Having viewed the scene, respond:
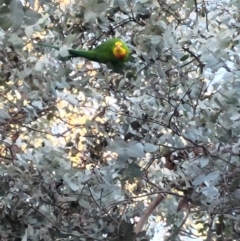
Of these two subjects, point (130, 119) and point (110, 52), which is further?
point (130, 119)

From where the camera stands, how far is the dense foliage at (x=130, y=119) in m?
1.00

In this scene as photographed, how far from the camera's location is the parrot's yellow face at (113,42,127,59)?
1.06m

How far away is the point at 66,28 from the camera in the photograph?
1.32 metres

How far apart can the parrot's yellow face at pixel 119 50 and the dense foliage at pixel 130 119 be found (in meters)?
0.05

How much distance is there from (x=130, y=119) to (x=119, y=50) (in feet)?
0.70

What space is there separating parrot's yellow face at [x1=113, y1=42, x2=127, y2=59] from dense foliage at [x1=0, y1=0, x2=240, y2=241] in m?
0.05

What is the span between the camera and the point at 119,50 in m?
1.07

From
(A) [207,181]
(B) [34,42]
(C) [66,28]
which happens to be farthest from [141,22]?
(A) [207,181]

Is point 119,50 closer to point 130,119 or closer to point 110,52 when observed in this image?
point 110,52

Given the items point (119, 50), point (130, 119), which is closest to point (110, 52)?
point (119, 50)

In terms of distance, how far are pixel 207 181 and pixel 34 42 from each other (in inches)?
25.2

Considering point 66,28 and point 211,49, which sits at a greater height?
point 66,28

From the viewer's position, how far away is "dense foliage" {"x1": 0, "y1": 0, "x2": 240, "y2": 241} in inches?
39.4

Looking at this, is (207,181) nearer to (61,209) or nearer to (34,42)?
(61,209)
